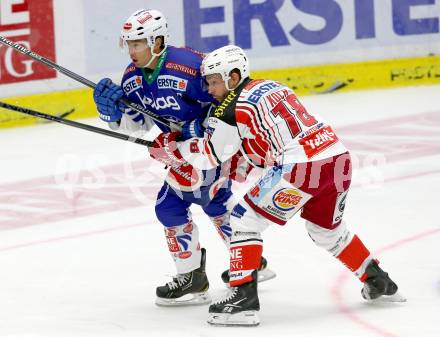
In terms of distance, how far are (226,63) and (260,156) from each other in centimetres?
48

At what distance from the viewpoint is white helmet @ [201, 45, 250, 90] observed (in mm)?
5543

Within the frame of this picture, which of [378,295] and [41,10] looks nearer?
[378,295]

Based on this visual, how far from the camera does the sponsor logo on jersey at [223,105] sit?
5.50 metres

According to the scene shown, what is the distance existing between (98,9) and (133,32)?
5.05 m

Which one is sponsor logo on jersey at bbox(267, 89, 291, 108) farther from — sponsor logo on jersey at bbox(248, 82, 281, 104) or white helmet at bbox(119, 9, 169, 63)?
white helmet at bbox(119, 9, 169, 63)

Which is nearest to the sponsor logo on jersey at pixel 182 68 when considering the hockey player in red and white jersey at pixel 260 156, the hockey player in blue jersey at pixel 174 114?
the hockey player in blue jersey at pixel 174 114

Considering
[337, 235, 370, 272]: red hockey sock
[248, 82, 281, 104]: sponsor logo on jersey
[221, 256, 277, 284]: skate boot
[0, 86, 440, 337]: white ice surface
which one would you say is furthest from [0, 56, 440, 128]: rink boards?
[248, 82, 281, 104]: sponsor logo on jersey

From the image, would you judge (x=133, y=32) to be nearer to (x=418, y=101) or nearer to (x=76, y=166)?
(x=76, y=166)

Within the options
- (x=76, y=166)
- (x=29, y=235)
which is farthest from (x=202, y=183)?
(x=76, y=166)

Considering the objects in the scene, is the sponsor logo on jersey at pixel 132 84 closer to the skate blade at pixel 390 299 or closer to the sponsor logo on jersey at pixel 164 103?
the sponsor logo on jersey at pixel 164 103

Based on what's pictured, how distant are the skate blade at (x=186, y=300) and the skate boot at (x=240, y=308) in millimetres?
590

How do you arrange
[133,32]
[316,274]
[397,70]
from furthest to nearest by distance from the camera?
[397,70] → [316,274] → [133,32]

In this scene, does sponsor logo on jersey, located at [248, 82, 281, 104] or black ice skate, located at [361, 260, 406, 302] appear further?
black ice skate, located at [361, 260, 406, 302]

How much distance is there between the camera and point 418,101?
11086mm
